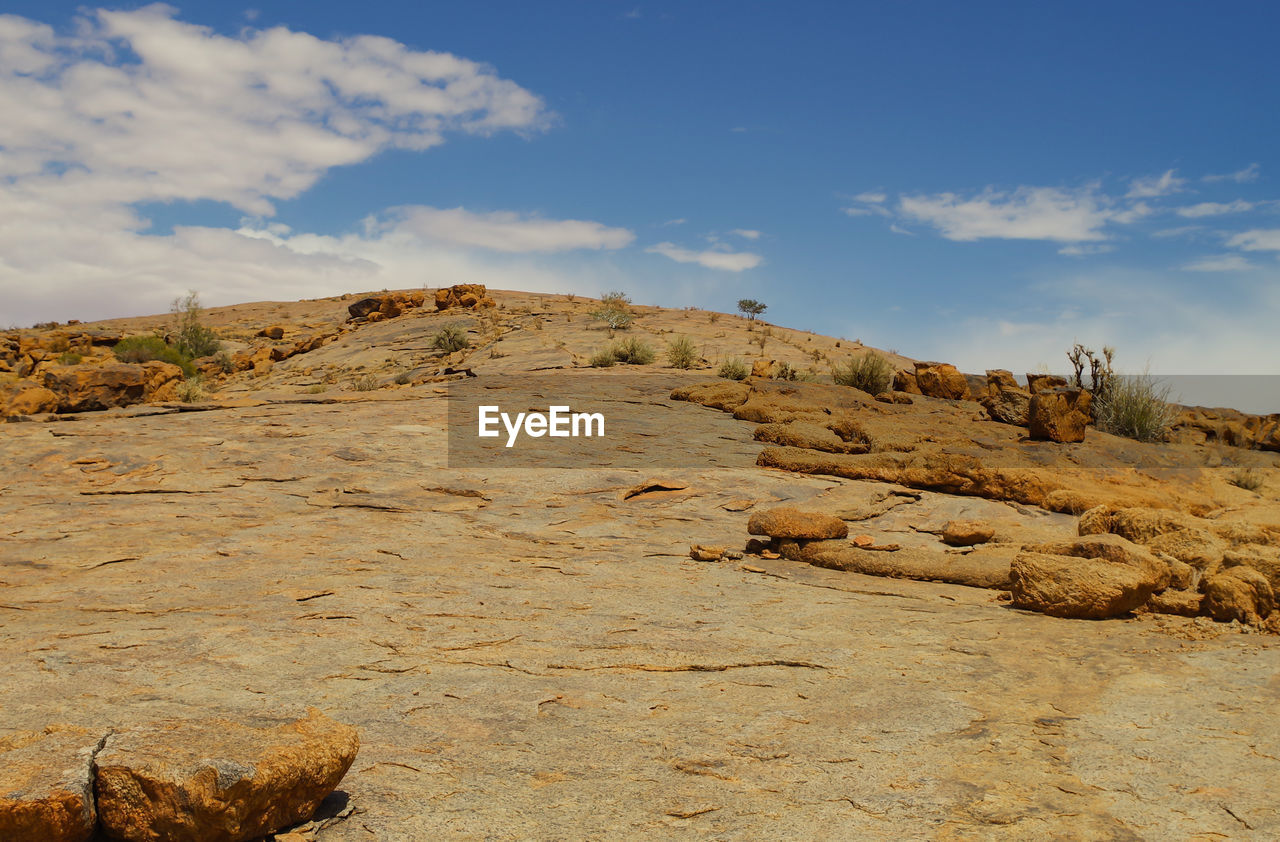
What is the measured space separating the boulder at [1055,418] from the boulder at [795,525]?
6501mm

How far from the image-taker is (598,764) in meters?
3.03

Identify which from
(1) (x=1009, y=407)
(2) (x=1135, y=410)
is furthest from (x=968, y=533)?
(2) (x=1135, y=410)

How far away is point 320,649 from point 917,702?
9.43ft

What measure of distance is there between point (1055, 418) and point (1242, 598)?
7269mm

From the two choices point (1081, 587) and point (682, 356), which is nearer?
point (1081, 587)

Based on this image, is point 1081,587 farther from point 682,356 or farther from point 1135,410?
point 682,356

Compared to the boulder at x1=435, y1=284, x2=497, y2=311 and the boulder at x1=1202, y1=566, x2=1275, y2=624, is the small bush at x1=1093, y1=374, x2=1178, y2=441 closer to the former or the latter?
the boulder at x1=1202, y1=566, x2=1275, y2=624

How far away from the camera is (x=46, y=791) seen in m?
2.23

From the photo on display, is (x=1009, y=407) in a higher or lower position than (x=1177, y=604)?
higher

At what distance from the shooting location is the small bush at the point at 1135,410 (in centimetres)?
1396

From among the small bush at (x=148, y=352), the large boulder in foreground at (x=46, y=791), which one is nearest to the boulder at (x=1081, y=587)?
the large boulder in foreground at (x=46, y=791)

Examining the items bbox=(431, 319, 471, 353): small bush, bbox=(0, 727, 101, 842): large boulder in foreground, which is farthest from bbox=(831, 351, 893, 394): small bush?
bbox=(0, 727, 101, 842): large boulder in foreground

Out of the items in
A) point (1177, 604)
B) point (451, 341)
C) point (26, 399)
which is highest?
point (451, 341)

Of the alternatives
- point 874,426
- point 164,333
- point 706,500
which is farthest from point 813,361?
point 164,333
